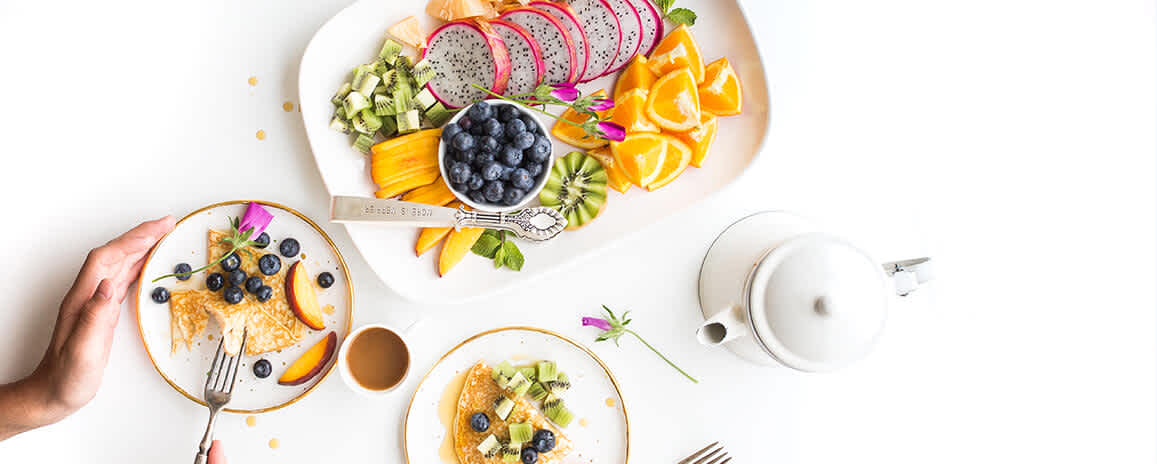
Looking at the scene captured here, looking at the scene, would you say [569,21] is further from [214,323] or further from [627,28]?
[214,323]

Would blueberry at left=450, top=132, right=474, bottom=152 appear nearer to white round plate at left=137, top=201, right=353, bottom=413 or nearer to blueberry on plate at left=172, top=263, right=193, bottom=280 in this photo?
white round plate at left=137, top=201, right=353, bottom=413

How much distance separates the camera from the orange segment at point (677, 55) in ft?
4.71

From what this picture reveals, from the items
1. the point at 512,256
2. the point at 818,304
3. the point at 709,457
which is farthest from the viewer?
the point at 709,457

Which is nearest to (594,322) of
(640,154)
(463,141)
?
(640,154)

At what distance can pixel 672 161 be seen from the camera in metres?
1.45

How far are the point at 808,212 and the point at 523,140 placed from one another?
0.67 m

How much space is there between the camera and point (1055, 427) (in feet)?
5.40

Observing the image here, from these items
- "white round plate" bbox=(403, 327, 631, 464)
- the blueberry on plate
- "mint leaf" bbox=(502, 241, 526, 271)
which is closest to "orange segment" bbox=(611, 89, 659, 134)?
"mint leaf" bbox=(502, 241, 526, 271)

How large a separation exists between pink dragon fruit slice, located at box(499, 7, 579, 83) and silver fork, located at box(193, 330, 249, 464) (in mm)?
820

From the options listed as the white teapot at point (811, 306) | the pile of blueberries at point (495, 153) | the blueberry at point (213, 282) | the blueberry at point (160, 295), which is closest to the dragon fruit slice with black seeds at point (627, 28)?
the pile of blueberries at point (495, 153)

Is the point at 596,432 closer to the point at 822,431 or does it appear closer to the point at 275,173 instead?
the point at 822,431

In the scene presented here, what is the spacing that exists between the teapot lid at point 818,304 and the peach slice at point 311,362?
0.85 meters

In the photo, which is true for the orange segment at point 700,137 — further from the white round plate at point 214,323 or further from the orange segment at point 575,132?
the white round plate at point 214,323

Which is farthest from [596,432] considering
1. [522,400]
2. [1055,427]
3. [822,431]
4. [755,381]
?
[1055,427]
